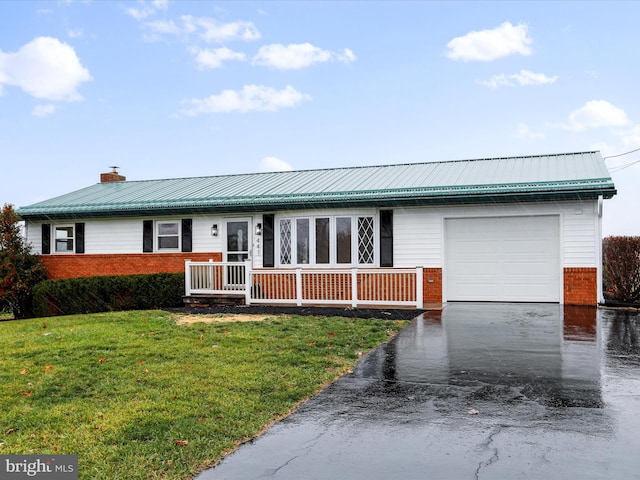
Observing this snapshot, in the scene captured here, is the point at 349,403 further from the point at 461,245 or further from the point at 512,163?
the point at 512,163

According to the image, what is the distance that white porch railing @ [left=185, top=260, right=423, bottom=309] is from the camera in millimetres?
13695

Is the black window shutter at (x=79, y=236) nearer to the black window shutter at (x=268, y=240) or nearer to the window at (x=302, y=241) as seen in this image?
the black window shutter at (x=268, y=240)

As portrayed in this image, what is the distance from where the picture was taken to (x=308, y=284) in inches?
577

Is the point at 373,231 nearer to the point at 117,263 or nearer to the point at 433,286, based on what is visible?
the point at 433,286

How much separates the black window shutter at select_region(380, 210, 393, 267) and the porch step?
4107 mm

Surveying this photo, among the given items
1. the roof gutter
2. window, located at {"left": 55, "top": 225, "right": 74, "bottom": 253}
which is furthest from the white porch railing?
window, located at {"left": 55, "top": 225, "right": 74, "bottom": 253}

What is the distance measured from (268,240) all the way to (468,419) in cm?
1174

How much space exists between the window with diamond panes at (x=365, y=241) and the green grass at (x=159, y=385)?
4.48m

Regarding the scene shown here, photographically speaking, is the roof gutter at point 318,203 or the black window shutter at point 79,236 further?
the black window shutter at point 79,236

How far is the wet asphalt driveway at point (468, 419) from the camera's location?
13.6 feet

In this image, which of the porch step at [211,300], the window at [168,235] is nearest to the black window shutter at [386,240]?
the porch step at [211,300]

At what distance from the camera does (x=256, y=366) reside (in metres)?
7.37

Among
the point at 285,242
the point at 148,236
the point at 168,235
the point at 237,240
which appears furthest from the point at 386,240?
the point at 148,236

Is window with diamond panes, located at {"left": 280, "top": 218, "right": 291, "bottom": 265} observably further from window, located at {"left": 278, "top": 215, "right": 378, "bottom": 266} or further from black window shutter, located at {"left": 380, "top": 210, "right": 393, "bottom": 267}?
black window shutter, located at {"left": 380, "top": 210, "right": 393, "bottom": 267}
